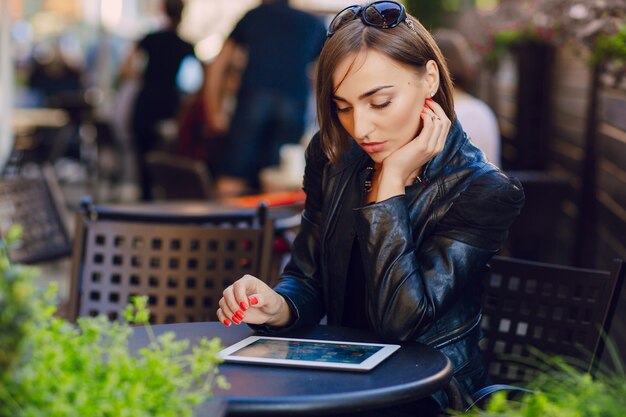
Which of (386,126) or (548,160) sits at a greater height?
(386,126)

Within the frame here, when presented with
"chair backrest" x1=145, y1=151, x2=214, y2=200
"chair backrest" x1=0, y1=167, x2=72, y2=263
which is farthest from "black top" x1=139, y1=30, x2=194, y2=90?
"chair backrest" x1=0, y1=167, x2=72, y2=263

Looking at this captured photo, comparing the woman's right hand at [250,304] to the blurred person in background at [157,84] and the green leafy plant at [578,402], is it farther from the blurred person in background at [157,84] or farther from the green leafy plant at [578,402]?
the blurred person in background at [157,84]

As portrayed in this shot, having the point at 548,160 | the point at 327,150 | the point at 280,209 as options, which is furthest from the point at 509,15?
the point at 327,150

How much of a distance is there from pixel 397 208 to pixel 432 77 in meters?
0.34

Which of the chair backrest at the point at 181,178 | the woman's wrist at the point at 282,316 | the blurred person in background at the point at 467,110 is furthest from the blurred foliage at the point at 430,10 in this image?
the woman's wrist at the point at 282,316

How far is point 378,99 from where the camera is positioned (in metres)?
2.33

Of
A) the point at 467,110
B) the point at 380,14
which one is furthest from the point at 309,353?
the point at 467,110

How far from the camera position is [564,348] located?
8.36ft

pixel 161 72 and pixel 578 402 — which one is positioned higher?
pixel 578 402

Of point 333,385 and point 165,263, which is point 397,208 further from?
point 165,263

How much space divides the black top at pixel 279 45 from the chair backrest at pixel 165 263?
142 inches

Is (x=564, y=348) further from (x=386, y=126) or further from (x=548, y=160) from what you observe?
(x=548, y=160)

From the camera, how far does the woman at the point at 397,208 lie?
228 centimetres

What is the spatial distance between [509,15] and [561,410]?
589 centimetres
